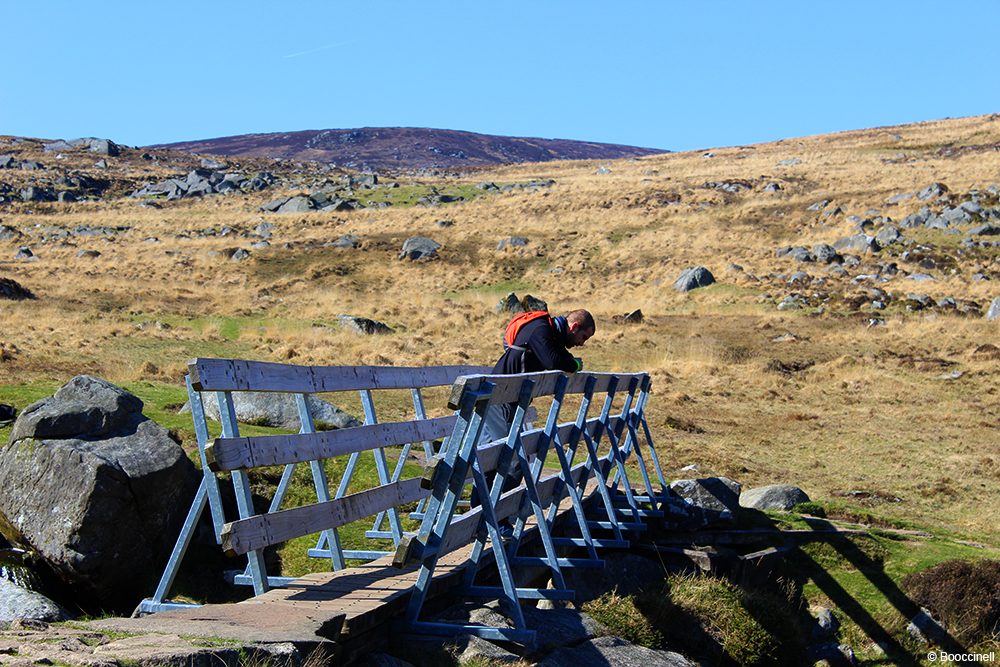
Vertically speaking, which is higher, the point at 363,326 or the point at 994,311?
the point at 363,326

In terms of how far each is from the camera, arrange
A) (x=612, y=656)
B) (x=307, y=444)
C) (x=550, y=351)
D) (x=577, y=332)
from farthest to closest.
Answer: (x=577, y=332), (x=550, y=351), (x=612, y=656), (x=307, y=444)

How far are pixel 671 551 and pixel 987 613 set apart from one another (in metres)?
3.01

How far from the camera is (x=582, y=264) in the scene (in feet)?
156

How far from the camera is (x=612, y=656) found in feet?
21.3

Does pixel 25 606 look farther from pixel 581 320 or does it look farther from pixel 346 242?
pixel 346 242

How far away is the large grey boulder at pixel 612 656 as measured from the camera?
20.2 feet

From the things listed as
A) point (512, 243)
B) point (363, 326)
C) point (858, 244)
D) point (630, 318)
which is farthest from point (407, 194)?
point (363, 326)

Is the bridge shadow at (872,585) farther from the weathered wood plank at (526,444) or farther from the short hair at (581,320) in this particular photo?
the short hair at (581,320)

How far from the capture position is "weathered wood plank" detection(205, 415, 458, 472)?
5426mm

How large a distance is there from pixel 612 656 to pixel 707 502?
466cm

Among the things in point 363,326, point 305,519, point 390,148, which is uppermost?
point 390,148

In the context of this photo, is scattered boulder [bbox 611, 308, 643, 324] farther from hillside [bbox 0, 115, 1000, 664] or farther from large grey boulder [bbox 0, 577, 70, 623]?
large grey boulder [bbox 0, 577, 70, 623]

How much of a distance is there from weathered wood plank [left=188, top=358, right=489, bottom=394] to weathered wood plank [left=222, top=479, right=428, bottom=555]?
750 millimetres

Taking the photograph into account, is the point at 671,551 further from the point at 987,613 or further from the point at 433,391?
the point at 433,391
